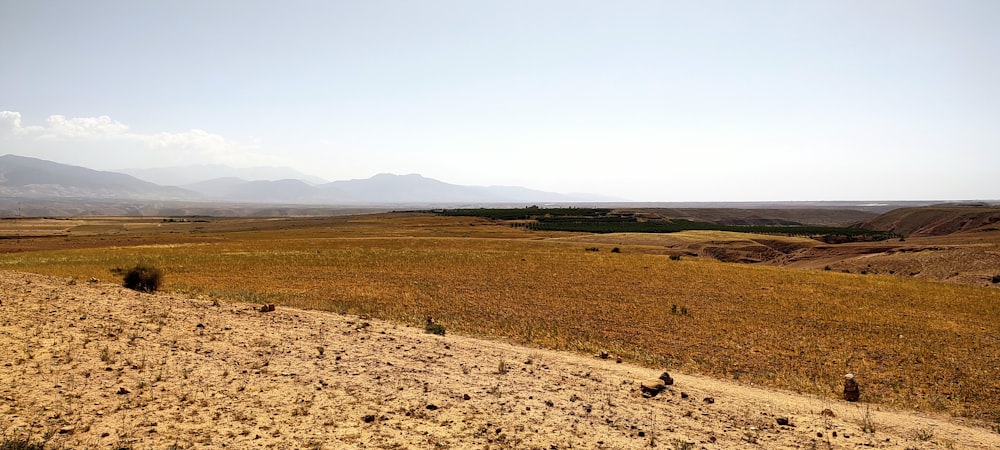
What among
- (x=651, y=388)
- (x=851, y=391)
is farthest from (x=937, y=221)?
(x=651, y=388)

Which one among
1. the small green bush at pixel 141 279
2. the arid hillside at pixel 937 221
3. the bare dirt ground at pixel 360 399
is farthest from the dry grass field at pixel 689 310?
the arid hillside at pixel 937 221

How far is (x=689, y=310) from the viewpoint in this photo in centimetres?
2267

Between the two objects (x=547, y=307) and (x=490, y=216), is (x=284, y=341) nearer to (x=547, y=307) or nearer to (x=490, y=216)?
(x=547, y=307)

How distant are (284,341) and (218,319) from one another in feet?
12.3

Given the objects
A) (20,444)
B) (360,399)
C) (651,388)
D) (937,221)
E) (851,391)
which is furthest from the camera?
(937,221)

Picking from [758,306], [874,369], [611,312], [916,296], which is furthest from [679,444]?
[916,296]

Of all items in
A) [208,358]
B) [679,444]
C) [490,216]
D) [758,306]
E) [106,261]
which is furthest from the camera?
[490,216]

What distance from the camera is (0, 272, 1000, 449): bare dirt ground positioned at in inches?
340

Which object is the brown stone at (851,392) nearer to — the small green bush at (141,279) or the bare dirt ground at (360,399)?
the bare dirt ground at (360,399)

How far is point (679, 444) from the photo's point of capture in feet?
28.6

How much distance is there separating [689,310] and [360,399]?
1666 centimetres

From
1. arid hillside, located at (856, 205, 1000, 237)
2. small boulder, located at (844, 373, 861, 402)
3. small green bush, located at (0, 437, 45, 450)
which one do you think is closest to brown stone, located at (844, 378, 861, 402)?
small boulder, located at (844, 373, 861, 402)

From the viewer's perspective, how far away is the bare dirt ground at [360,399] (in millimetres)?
8648

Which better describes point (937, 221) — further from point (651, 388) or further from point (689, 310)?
point (651, 388)
